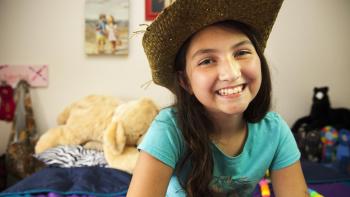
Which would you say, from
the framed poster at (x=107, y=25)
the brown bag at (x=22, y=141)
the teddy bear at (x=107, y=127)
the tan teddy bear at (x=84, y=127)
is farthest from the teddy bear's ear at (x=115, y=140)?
the framed poster at (x=107, y=25)

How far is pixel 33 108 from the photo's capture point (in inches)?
88.8

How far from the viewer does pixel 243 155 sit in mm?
837

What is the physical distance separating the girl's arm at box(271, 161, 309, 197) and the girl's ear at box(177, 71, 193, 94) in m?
0.38

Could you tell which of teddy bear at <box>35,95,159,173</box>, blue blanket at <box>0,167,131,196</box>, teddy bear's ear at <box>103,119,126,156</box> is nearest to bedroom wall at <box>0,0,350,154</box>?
teddy bear at <box>35,95,159,173</box>

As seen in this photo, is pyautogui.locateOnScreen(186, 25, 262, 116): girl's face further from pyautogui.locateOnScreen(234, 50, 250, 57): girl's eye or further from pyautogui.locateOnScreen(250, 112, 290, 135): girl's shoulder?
pyautogui.locateOnScreen(250, 112, 290, 135): girl's shoulder

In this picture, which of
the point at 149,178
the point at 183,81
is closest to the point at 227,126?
the point at 183,81

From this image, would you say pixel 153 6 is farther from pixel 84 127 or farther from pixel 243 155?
pixel 243 155

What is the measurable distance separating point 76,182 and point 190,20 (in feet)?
3.77

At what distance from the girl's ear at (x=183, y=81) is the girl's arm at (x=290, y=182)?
377mm

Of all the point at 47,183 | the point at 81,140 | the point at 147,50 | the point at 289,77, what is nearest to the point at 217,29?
the point at 147,50

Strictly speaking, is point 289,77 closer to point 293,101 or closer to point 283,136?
point 293,101

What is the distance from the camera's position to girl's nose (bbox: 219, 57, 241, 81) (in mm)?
665

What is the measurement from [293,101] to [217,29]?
6.16 ft

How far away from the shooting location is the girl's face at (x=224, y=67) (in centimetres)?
68
